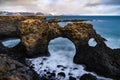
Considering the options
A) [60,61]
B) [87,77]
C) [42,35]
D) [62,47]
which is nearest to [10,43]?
[62,47]

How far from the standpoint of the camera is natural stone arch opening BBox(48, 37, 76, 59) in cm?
4735

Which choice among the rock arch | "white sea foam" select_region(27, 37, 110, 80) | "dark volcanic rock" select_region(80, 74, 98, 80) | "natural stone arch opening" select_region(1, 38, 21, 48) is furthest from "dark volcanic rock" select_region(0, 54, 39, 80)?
"natural stone arch opening" select_region(1, 38, 21, 48)

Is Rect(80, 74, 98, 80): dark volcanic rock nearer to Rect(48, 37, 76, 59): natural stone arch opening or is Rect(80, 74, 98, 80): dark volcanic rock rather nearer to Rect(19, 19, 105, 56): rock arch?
Rect(48, 37, 76, 59): natural stone arch opening

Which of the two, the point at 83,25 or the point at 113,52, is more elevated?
the point at 83,25

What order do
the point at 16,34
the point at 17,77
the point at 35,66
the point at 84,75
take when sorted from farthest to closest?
1. the point at 16,34
2. the point at 35,66
3. the point at 84,75
4. the point at 17,77

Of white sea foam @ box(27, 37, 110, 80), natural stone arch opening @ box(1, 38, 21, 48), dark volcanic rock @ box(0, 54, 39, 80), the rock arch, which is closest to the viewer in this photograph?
dark volcanic rock @ box(0, 54, 39, 80)

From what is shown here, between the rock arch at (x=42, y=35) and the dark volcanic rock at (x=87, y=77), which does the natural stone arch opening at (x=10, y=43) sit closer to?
the rock arch at (x=42, y=35)

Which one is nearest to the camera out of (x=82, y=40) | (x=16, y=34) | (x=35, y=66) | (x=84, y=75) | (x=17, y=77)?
(x=17, y=77)

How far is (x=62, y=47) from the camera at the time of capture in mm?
50969

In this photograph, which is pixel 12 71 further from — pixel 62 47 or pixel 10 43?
pixel 10 43

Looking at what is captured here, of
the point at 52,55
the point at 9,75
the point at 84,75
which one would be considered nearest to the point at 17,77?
the point at 9,75

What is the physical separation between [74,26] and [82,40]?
9.88ft

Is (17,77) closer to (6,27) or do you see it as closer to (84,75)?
(84,75)

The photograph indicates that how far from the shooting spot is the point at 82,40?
45594 millimetres
